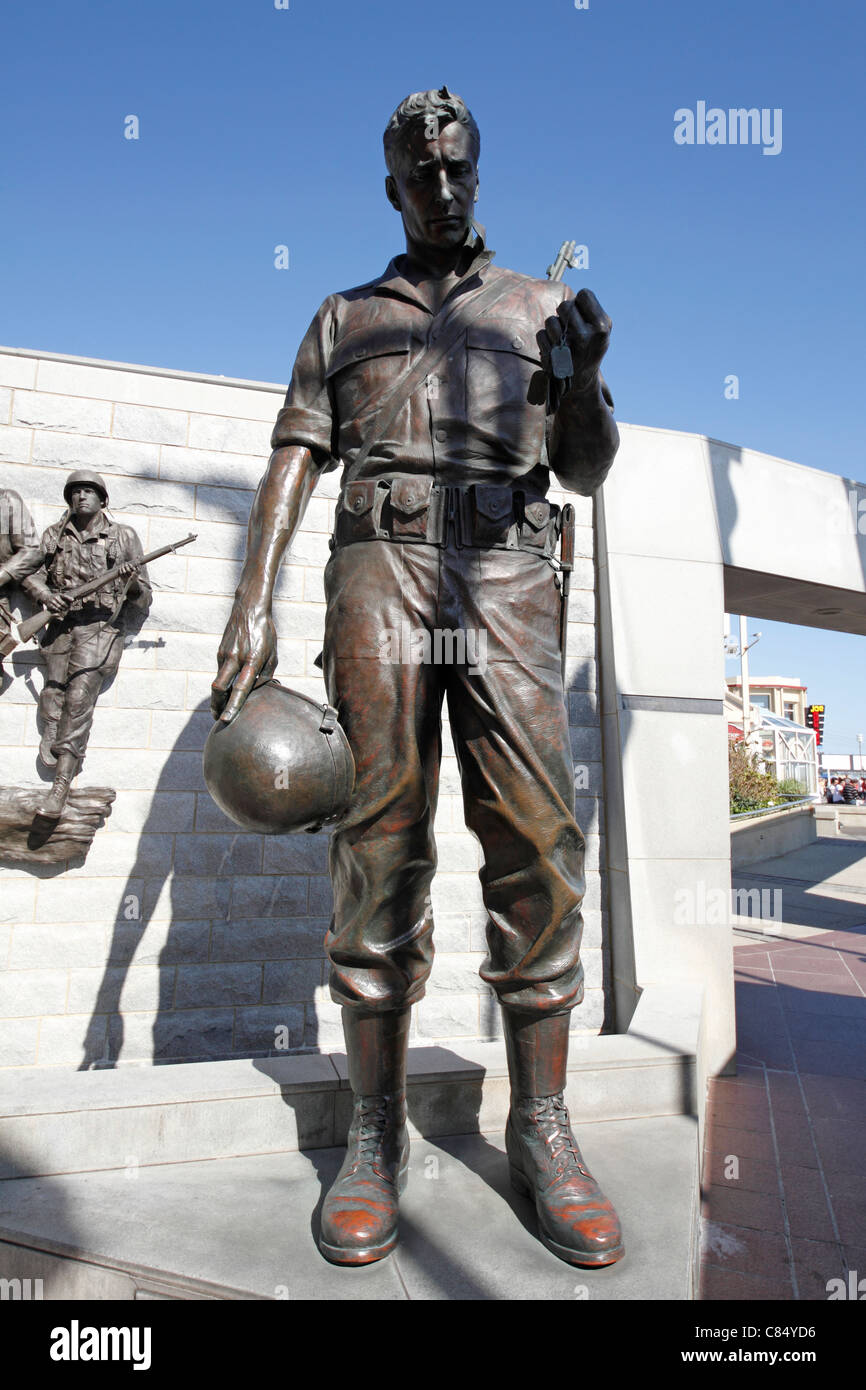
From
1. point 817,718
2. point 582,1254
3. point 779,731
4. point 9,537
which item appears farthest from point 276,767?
point 817,718

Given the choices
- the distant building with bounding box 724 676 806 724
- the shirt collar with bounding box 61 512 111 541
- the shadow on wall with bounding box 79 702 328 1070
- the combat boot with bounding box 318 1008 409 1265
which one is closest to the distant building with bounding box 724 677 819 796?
the distant building with bounding box 724 676 806 724

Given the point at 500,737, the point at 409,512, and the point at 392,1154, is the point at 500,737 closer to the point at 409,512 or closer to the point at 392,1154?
the point at 409,512

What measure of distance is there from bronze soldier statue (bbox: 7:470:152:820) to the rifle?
20 mm

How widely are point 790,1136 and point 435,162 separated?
3482 mm

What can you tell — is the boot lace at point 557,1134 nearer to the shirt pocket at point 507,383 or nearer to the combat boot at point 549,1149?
the combat boot at point 549,1149

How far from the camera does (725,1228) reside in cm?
256

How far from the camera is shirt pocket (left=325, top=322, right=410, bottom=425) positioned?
2.13 metres

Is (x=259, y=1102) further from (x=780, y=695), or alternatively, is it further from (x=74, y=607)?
(x=780, y=695)

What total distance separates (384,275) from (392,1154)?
2253 millimetres

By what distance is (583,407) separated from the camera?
2.08 metres

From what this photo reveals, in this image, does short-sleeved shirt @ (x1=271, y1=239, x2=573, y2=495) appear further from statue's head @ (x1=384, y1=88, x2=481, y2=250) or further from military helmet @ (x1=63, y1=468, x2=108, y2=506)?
military helmet @ (x1=63, y1=468, x2=108, y2=506)

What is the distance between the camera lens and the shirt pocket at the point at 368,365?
2133 mm
